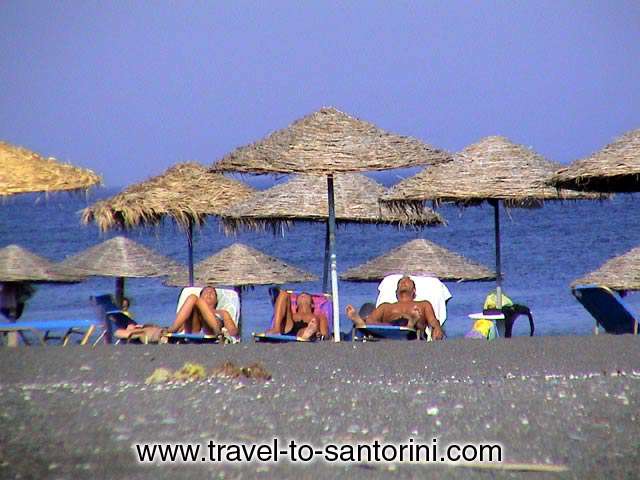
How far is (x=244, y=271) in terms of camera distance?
13.7 m

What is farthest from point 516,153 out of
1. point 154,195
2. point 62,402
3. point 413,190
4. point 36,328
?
point 62,402

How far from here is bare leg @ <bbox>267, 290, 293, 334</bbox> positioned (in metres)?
11.0

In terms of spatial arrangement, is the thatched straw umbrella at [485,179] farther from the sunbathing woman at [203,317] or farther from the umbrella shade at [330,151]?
the sunbathing woman at [203,317]

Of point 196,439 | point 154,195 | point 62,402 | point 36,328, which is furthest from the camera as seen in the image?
point 154,195

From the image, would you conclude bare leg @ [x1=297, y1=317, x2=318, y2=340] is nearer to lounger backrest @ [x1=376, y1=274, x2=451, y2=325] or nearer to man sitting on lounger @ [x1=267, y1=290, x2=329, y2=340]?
man sitting on lounger @ [x1=267, y1=290, x2=329, y2=340]

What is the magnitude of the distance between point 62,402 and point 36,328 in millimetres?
3984

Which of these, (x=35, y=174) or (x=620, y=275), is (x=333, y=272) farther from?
(x=620, y=275)

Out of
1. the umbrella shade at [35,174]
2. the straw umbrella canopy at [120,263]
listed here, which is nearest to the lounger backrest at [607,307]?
the umbrella shade at [35,174]

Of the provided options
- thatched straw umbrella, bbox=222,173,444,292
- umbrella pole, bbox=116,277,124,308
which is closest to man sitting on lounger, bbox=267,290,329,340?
thatched straw umbrella, bbox=222,173,444,292

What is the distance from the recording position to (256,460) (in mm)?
5887

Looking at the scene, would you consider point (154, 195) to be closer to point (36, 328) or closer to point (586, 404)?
point (36, 328)

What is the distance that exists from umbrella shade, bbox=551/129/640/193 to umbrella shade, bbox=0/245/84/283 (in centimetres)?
648

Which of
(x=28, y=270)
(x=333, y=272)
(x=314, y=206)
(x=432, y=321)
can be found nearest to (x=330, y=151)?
(x=333, y=272)

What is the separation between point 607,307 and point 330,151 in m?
2.56
